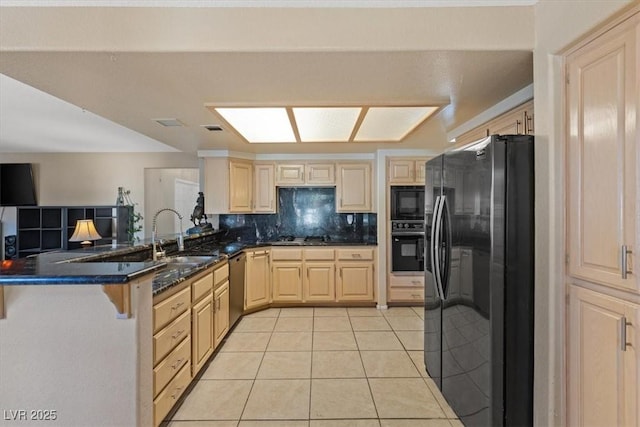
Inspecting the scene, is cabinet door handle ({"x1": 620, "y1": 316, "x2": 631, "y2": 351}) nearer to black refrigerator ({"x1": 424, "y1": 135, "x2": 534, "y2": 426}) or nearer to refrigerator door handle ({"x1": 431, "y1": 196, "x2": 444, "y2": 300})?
black refrigerator ({"x1": 424, "y1": 135, "x2": 534, "y2": 426})

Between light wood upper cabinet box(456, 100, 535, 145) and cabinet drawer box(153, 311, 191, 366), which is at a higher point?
light wood upper cabinet box(456, 100, 535, 145)

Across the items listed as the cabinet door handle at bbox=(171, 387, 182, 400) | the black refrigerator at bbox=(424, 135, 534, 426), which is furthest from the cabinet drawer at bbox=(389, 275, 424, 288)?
the cabinet door handle at bbox=(171, 387, 182, 400)

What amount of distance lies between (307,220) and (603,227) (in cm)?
389

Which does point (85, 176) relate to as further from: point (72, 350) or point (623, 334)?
point (623, 334)

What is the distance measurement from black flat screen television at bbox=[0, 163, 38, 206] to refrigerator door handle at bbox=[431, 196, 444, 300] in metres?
6.34

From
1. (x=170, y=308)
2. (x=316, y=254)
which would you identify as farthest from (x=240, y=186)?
(x=170, y=308)

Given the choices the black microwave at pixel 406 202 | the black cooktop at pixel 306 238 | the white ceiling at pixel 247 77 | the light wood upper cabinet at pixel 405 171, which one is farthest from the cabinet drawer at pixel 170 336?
the light wood upper cabinet at pixel 405 171

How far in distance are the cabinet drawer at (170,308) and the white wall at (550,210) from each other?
2.05 metres

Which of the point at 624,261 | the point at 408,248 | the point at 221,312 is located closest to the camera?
the point at 624,261

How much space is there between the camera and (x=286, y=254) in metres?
4.38

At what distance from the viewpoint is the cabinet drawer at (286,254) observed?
4375 millimetres

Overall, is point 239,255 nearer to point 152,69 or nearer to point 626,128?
point 152,69

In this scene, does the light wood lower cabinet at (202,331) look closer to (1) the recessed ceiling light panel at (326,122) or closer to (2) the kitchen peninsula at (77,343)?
(2) the kitchen peninsula at (77,343)

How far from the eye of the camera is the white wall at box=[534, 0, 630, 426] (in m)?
1.51
